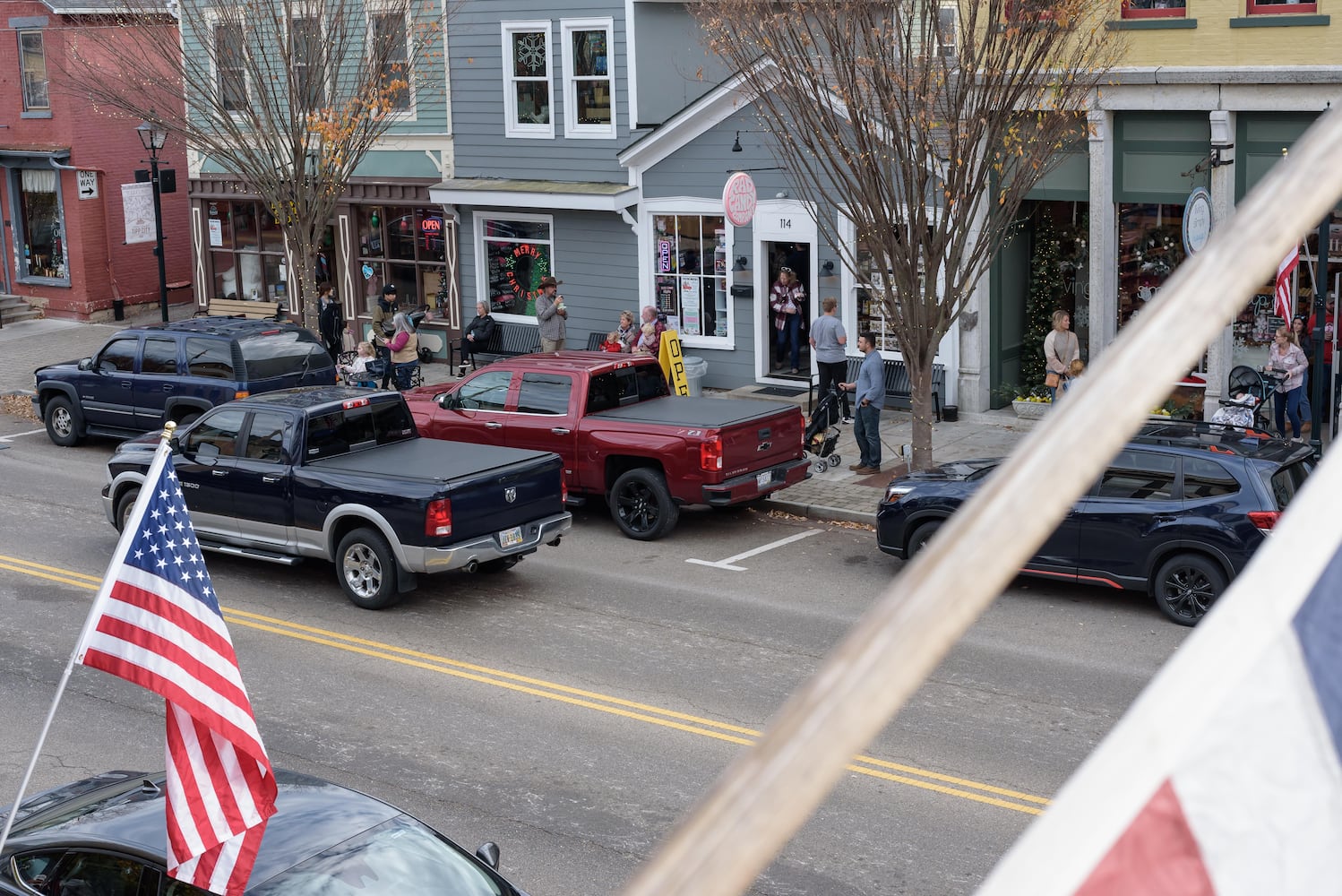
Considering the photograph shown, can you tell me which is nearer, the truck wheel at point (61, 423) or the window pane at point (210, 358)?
the window pane at point (210, 358)

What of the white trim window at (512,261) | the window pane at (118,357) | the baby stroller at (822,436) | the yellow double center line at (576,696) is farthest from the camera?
the white trim window at (512,261)

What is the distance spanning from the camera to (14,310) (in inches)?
1407

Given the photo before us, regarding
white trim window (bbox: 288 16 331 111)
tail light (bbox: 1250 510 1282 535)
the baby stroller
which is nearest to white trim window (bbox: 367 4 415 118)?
white trim window (bbox: 288 16 331 111)

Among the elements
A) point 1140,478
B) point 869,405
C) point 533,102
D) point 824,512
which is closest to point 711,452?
point 824,512

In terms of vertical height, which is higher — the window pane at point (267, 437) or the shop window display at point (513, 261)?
the shop window display at point (513, 261)

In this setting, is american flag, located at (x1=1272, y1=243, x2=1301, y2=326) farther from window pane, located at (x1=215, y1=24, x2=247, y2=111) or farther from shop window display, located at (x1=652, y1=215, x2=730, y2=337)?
window pane, located at (x1=215, y1=24, x2=247, y2=111)

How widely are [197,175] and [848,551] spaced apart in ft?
73.0

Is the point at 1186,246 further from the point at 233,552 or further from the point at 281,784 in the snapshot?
the point at 281,784

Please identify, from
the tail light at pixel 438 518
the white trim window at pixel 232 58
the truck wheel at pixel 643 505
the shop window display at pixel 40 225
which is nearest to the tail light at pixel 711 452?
the truck wheel at pixel 643 505

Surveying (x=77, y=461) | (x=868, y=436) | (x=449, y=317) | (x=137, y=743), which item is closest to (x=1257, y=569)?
Result: (x=137, y=743)

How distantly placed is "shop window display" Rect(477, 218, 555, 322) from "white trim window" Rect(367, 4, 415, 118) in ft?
9.94

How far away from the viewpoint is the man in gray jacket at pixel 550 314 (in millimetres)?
25688

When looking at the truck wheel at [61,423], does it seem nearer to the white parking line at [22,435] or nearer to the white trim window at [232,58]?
the white parking line at [22,435]

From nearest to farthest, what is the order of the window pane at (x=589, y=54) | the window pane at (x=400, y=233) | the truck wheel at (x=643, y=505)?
the truck wheel at (x=643, y=505) → the window pane at (x=589, y=54) → the window pane at (x=400, y=233)
